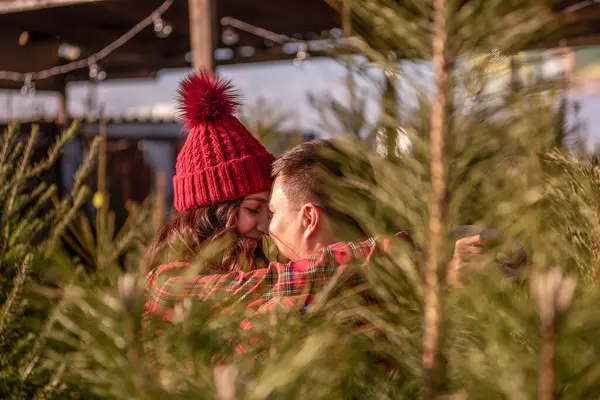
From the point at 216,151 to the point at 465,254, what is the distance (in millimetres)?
1111

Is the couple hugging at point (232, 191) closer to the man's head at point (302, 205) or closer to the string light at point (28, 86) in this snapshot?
the man's head at point (302, 205)

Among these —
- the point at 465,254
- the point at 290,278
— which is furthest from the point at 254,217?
the point at 465,254

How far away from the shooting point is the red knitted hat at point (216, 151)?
1693 mm

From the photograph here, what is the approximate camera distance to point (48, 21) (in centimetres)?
602

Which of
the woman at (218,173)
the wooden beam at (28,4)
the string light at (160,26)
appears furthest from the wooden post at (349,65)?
the string light at (160,26)

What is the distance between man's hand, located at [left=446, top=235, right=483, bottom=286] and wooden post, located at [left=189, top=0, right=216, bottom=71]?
376cm

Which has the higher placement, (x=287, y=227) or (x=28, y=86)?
(x=28, y=86)

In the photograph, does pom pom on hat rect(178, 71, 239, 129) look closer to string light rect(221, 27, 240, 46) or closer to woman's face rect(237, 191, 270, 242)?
woman's face rect(237, 191, 270, 242)

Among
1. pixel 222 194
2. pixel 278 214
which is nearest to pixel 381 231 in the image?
pixel 278 214

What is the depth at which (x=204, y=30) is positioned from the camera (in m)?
4.32

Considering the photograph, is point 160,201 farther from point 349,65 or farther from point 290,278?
point 349,65

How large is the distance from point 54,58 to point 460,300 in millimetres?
6778

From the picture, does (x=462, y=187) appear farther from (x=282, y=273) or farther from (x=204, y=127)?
(x=204, y=127)

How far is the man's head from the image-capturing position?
4.00 feet
